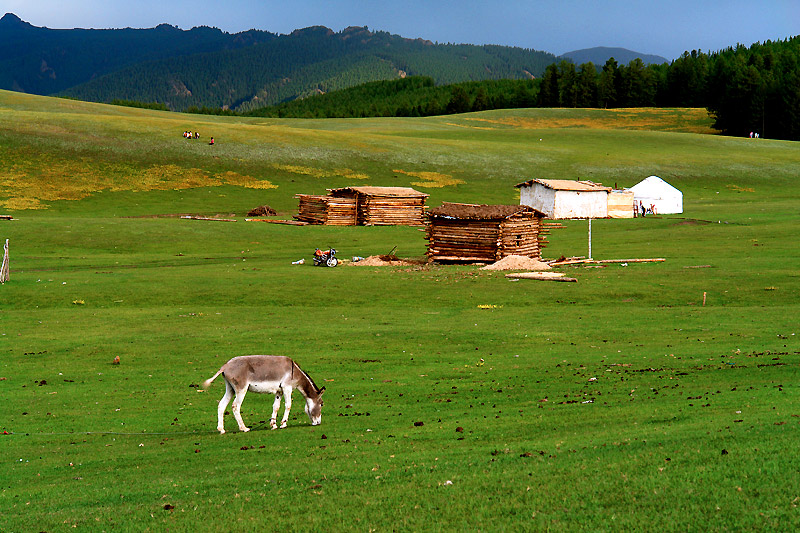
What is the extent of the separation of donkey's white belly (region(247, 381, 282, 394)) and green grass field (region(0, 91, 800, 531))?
0.87 m

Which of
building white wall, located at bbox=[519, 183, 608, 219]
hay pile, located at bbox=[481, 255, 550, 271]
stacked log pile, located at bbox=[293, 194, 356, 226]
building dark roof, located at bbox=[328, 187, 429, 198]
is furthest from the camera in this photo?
building white wall, located at bbox=[519, 183, 608, 219]

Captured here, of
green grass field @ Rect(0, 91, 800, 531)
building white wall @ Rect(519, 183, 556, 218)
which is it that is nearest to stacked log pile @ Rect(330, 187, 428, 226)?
green grass field @ Rect(0, 91, 800, 531)

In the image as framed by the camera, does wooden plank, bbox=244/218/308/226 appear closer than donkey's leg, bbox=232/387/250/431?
No

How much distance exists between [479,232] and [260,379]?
33.7m

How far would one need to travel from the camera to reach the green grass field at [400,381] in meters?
9.54

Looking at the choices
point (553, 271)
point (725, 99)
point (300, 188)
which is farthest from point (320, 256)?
point (725, 99)

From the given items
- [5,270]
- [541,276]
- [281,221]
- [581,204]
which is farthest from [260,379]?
[581,204]

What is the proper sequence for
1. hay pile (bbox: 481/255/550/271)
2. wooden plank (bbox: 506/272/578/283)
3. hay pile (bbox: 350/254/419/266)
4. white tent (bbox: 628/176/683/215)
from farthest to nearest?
white tent (bbox: 628/176/683/215), hay pile (bbox: 350/254/419/266), hay pile (bbox: 481/255/550/271), wooden plank (bbox: 506/272/578/283)

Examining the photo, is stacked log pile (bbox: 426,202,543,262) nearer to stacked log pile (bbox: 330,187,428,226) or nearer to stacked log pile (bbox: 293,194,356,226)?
stacked log pile (bbox: 293,194,356,226)

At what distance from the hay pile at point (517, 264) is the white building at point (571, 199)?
3128cm

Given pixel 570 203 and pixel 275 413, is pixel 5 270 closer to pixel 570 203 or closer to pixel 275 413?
pixel 275 413

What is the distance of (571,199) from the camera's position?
249 ft

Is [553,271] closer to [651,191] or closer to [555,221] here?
[555,221]

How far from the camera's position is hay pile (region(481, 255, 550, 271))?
4394 centimetres
